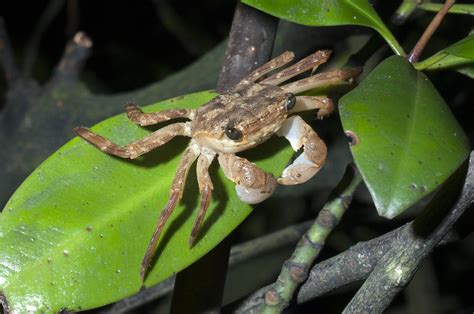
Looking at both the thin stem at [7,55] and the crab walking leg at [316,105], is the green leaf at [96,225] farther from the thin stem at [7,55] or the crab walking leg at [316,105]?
the thin stem at [7,55]

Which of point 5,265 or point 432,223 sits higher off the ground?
point 432,223

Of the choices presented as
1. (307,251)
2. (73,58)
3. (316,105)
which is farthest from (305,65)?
(73,58)

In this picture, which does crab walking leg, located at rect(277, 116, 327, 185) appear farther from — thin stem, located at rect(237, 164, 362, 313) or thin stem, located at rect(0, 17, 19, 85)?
thin stem, located at rect(0, 17, 19, 85)

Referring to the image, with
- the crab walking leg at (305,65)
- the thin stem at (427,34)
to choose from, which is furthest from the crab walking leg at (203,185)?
the thin stem at (427,34)

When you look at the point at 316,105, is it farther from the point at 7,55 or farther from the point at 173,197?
the point at 7,55

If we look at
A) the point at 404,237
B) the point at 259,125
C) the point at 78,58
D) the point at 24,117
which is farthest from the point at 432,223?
the point at 24,117

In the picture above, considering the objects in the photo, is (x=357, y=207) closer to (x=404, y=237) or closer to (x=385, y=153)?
(x=404, y=237)

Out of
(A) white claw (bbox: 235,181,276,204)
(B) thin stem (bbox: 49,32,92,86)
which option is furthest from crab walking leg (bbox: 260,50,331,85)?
(B) thin stem (bbox: 49,32,92,86)
